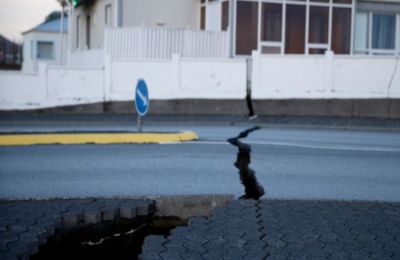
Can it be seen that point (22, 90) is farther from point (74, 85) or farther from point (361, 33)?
point (361, 33)

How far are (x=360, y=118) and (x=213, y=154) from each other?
338 inches

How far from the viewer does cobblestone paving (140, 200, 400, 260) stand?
15.1ft

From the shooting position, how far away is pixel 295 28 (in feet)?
68.7

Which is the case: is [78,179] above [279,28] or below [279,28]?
below

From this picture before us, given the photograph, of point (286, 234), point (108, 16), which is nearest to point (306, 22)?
point (108, 16)

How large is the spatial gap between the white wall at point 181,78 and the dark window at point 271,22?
11.4 ft

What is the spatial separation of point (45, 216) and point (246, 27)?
15.9 meters

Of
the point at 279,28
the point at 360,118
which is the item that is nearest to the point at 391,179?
the point at 360,118

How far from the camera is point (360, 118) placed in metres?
17.2

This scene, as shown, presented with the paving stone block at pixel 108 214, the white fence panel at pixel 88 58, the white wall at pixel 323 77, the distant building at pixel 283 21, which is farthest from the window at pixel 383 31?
the paving stone block at pixel 108 214

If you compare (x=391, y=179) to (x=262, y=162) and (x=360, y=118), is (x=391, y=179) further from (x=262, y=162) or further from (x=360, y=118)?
(x=360, y=118)

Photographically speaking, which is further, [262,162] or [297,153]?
[297,153]

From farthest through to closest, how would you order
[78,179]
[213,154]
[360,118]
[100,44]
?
[100,44] → [360,118] → [213,154] → [78,179]

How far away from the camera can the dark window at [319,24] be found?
69.7ft
